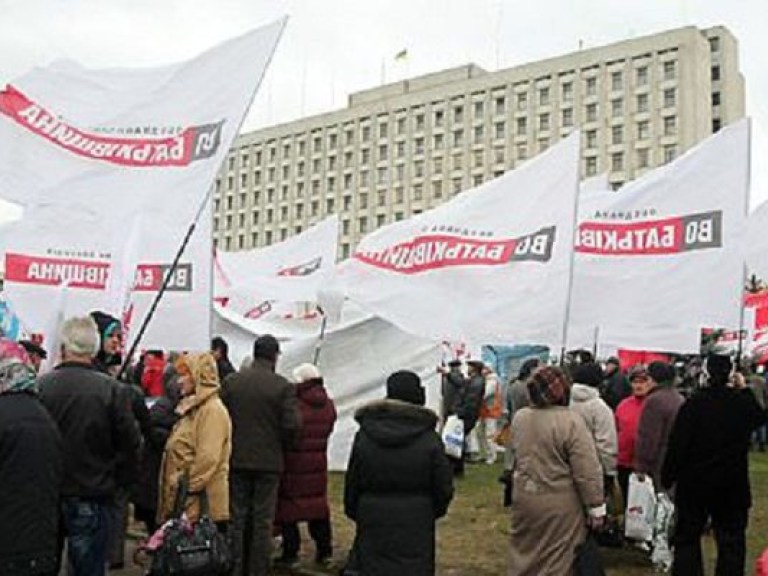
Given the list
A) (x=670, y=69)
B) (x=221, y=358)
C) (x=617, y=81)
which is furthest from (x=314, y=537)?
(x=617, y=81)

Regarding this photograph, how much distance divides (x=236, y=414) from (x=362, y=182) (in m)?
101

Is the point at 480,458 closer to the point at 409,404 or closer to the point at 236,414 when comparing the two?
the point at 236,414

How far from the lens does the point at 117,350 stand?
279 inches

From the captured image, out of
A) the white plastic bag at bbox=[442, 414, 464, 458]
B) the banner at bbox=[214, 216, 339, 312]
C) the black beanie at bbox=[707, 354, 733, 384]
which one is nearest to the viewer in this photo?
the black beanie at bbox=[707, 354, 733, 384]

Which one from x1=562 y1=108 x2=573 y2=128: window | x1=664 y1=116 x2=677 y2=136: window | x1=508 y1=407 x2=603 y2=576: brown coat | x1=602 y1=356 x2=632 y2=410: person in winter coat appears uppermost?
x1=562 y1=108 x2=573 y2=128: window

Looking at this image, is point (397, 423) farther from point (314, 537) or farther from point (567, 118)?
point (567, 118)

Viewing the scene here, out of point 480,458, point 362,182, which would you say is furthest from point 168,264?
point 362,182

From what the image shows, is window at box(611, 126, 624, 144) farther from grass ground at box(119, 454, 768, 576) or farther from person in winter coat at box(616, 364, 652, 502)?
person in winter coat at box(616, 364, 652, 502)

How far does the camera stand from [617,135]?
9031 cm

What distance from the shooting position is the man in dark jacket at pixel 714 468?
6.75 meters

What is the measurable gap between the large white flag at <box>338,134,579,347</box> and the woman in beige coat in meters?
2.18

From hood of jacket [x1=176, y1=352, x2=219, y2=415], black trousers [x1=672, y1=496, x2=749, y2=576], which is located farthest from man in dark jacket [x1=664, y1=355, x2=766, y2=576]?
hood of jacket [x1=176, y1=352, x2=219, y2=415]

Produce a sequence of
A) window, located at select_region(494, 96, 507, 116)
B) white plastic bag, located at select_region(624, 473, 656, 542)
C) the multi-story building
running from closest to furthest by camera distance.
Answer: white plastic bag, located at select_region(624, 473, 656, 542) → the multi-story building → window, located at select_region(494, 96, 507, 116)

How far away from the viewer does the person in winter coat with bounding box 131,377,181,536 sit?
25.0ft
